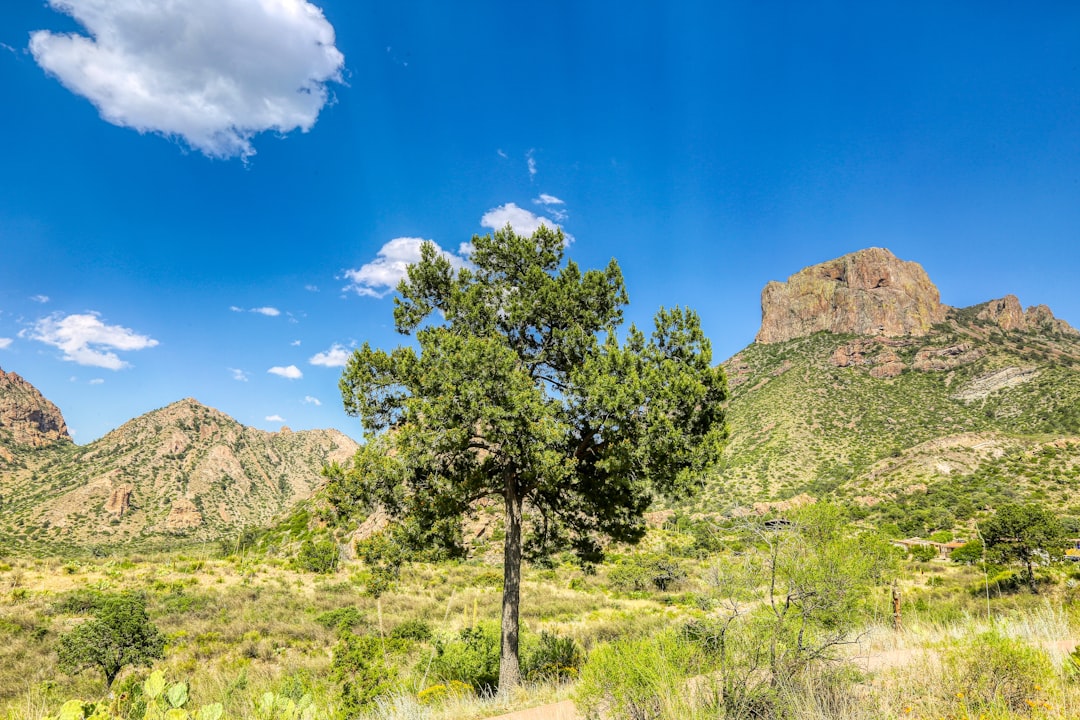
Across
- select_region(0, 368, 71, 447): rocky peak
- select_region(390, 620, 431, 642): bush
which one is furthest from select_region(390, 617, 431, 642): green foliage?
select_region(0, 368, 71, 447): rocky peak

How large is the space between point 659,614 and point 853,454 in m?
50.1

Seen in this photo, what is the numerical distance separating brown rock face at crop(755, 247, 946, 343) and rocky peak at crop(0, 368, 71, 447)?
165m

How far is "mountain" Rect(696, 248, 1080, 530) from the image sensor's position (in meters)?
48.8

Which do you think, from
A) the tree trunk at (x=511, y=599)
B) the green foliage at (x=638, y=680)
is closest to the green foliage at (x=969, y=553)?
the tree trunk at (x=511, y=599)

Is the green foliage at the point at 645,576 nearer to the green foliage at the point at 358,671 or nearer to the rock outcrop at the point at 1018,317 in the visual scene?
the green foliage at the point at 358,671

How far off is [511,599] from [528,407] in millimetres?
4321

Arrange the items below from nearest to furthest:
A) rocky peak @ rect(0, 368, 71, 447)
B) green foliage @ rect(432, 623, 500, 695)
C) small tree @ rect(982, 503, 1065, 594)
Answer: green foliage @ rect(432, 623, 500, 695) < small tree @ rect(982, 503, 1065, 594) < rocky peak @ rect(0, 368, 71, 447)

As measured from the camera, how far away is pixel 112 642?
41.2 feet

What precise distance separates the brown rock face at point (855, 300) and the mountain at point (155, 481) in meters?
107

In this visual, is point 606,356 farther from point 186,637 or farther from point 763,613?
point 186,637

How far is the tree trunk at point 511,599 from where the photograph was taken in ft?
32.3

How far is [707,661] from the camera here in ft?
17.9

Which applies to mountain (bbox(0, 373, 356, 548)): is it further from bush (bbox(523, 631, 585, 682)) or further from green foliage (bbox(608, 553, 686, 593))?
bush (bbox(523, 631, 585, 682))

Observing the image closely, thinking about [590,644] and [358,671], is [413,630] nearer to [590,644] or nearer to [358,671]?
[590,644]
